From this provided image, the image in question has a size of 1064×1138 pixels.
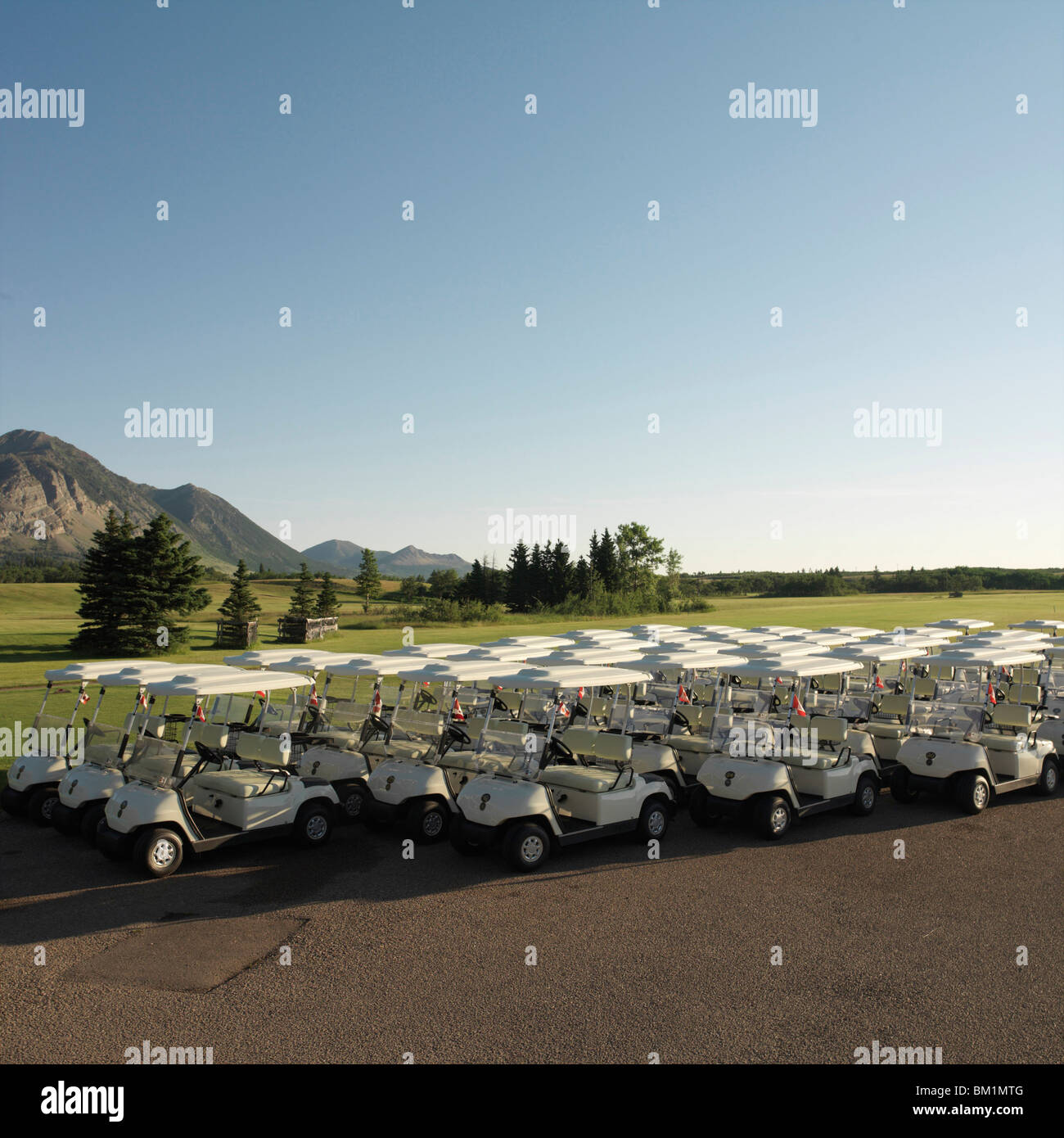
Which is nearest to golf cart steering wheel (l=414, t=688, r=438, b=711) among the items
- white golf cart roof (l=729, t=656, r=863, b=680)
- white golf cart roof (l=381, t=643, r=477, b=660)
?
white golf cart roof (l=381, t=643, r=477, b=660)

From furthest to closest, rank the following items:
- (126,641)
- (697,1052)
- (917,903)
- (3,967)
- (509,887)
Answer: (126,641)
(509,887)
(917,903)
(3,967)
(697,1052)

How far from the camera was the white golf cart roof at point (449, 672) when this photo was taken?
38.3 feet

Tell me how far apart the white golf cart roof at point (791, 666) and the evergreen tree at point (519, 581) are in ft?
233

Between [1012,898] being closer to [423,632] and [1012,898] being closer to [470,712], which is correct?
[470,712]

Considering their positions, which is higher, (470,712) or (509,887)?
(470,712)

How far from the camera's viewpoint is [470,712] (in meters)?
15.2

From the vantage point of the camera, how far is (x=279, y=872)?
10.2 m

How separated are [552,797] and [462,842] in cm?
137

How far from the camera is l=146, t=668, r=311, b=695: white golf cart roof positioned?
10.5m

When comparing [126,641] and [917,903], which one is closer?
[917,903]

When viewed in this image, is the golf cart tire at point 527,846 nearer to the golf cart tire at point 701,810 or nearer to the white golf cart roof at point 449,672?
the white golf cart roof at point 449,672

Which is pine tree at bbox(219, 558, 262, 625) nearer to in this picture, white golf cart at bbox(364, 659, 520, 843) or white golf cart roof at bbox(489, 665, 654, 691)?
white golf cart at bbox(364, 659, 520, 843)
